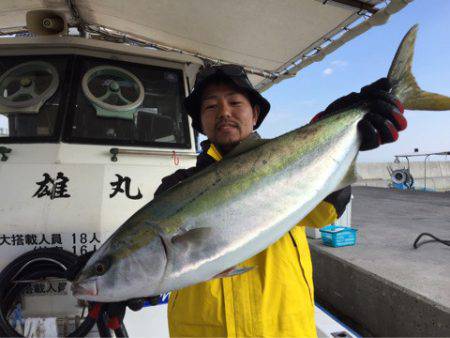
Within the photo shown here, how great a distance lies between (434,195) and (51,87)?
1178 cm

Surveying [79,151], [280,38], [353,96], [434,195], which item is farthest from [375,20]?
[434,195]

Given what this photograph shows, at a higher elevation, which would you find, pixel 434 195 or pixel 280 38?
pixel 280 38

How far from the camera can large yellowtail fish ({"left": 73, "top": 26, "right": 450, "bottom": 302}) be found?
4.47ft

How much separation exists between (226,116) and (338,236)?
2.91 meters

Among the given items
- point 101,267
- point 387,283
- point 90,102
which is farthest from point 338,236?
point 101,267

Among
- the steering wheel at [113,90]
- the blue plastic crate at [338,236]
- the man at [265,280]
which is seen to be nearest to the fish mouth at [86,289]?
the man at [265,280]

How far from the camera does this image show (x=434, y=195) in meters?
11.2

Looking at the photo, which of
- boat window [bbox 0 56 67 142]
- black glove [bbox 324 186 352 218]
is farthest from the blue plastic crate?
boat window [bbox 0 56 67 142]

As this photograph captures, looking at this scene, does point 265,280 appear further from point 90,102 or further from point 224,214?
point 90,102

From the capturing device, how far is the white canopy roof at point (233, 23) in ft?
12.0

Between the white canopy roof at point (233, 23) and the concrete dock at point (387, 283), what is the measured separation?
8.63ft

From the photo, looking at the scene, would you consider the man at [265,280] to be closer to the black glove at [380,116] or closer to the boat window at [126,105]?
the black glove at [380,116]

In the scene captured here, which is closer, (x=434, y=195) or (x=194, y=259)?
(x=194, y=259)

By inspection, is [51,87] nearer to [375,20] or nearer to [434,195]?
[375,20]
